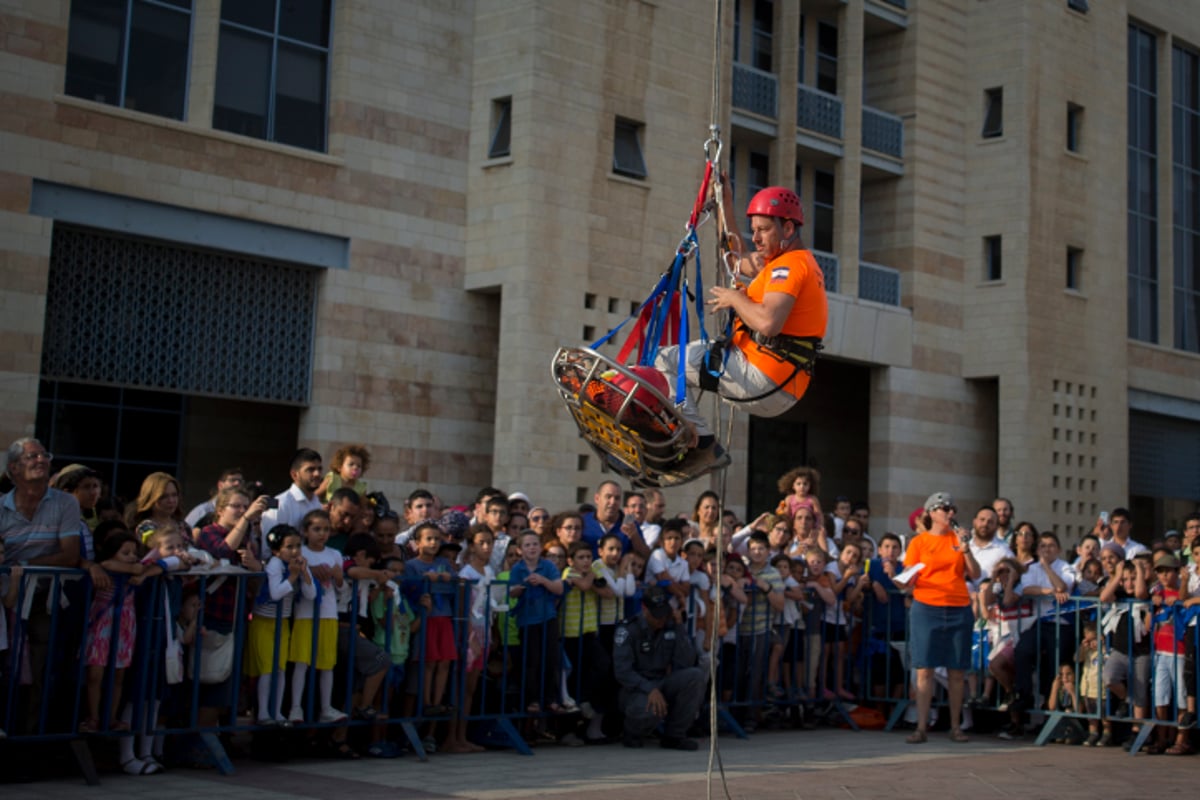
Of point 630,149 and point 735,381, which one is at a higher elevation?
point 630,149

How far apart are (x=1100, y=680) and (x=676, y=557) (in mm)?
4019

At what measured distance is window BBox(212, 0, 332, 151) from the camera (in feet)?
59.6

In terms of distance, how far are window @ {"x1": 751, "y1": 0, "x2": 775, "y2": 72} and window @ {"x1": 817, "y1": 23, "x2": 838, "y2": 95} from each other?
1515 mm

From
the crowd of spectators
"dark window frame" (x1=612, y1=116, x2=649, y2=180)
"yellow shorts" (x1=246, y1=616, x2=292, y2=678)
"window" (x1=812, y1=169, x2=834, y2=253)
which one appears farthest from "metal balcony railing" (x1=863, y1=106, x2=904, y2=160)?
"yellow shorts" (x1=246, y1=616, x2=292, y2=678)

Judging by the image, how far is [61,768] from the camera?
31.1 ft

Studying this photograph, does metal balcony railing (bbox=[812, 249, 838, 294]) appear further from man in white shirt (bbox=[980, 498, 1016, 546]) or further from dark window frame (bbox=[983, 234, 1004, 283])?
man in white shirt (bbox=[980, 498, 1016, 546])

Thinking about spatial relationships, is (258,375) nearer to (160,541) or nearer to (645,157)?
(645,157)

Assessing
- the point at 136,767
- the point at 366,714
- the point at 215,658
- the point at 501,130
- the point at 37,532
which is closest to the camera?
the point at 37,532

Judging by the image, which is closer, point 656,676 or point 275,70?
point 656,676

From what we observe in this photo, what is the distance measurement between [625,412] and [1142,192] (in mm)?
25140

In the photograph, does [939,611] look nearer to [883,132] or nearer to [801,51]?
[883,132]

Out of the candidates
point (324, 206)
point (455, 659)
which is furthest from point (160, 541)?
point (324, 206)

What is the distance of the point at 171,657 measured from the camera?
9.52 meters

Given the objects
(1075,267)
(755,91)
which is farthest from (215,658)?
(1075,267)
